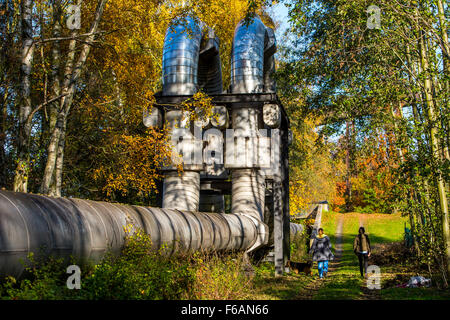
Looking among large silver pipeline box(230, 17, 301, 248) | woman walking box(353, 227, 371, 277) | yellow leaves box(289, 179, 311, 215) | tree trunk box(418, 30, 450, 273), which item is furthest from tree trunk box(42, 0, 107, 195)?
yellow leaves box(289, 179, 311, 215)

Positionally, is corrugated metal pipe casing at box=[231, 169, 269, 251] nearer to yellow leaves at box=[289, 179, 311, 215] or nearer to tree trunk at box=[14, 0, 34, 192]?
tree trunk at box=[14, 0, 34, 192]

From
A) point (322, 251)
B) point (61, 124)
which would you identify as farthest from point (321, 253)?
point (61, 124)

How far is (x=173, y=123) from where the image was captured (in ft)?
60.5

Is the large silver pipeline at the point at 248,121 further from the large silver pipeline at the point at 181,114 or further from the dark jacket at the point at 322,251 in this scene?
the dark jacket at the point at 322,251

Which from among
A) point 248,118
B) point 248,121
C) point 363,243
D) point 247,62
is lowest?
point 363,243

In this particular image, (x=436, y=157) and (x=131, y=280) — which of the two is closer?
(x=131, y=280)

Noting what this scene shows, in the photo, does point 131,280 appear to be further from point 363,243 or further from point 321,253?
point 363,243

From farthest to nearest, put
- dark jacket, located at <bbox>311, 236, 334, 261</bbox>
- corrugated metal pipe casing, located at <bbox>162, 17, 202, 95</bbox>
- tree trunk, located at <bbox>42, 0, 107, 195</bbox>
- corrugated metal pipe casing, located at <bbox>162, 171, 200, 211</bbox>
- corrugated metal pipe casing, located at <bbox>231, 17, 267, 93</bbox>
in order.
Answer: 1. corrugated metal pipe casing, located at <bbox>231, 17, 267, 93</bbox>
2. corrugated metal pipe casing, located at <bbox>162, 17, 202, 95</bbox>
3. corrugated metal pipe casing, located at <bbox>162, 171, 200, 211</bbox>
4. dark jacket, located at <bbox>311, 236, 334, 261</bbox>
5. tree trunk, located at <bbox>42, 0, 107, 195</bbox>

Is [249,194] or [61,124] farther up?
[61,124]

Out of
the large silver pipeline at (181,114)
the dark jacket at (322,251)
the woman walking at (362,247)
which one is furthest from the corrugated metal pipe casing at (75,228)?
the woman walking at (362,247)

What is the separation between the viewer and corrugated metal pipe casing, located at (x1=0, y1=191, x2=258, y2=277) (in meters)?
5.88

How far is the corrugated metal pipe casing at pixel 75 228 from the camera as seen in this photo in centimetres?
588

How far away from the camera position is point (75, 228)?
7027mm

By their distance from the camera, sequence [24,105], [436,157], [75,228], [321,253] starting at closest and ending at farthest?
[75,228], [24,105], [436,157], [321,253]
